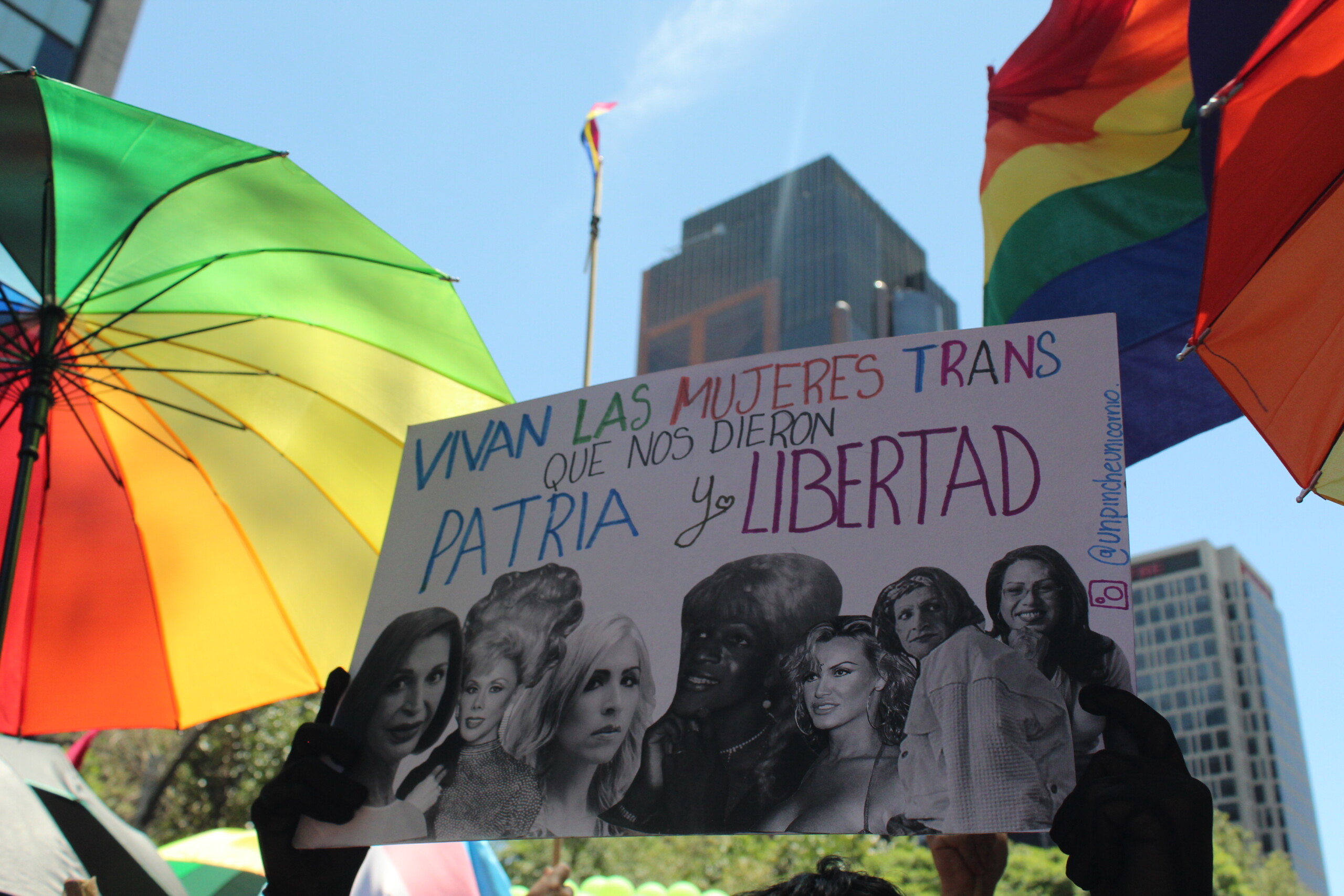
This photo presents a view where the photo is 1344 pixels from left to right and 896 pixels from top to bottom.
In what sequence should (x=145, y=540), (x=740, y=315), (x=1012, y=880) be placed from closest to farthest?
(x=145, y=540) < (x=1012, y=880) < (x=740, y=315)

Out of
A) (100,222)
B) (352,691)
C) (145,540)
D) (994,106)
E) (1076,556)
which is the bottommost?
(352,691)

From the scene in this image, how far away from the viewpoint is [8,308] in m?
3.12

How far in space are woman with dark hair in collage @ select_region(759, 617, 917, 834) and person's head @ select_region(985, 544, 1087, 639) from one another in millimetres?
181

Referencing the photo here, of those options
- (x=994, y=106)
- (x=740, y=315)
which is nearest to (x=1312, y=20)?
(x=994, y=106)

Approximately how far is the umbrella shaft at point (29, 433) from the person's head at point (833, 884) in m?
1.84

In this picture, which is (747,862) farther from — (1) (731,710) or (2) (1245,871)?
(1) (731,710)

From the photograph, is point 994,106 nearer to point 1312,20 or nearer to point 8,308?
point 1312,20

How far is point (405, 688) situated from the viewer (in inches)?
92.2

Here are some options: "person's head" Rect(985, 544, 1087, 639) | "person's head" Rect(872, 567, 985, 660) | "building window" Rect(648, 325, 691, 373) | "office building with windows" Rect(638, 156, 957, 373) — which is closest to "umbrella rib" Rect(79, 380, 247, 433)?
"person's head" Rect(872, 567, 985, 660)

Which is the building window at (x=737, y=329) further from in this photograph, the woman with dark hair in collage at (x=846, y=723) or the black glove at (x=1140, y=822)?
the black glove at (x=1140, y=822)

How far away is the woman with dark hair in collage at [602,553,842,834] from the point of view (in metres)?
1.93

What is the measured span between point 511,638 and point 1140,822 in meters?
1.25

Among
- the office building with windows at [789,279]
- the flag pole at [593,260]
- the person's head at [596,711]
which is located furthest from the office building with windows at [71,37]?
the office building with windows at [789,279]

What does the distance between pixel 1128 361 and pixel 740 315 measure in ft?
283
